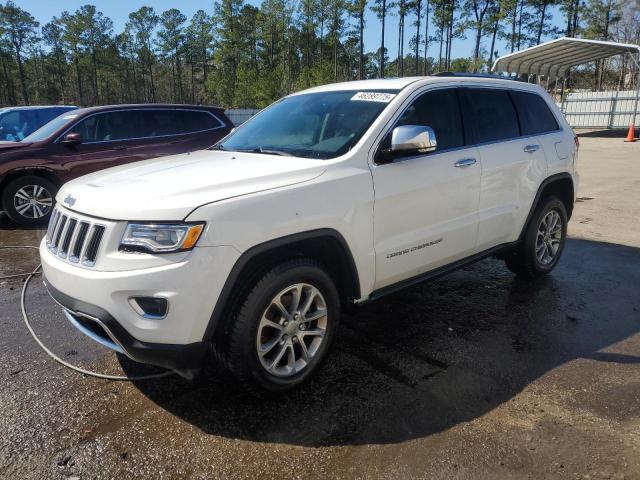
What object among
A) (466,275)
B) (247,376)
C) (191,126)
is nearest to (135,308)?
(247,376)

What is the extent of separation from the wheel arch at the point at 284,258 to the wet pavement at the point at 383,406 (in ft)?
1.89

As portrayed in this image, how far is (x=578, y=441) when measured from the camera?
2.56 meters

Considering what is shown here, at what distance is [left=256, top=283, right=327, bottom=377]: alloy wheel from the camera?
9.26ft

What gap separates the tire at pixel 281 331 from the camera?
2.63m

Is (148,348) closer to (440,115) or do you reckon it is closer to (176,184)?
(176,184)

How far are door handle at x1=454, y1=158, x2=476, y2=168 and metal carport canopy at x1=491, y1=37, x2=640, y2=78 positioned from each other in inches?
880

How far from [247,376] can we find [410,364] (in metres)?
1.21

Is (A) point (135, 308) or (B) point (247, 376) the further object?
(B) point (247, 376)

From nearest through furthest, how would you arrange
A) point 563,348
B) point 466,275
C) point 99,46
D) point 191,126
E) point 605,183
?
1. point 563,348
2. point 466,275
3. point 191,126
4. point 605,183
5. point 99,46

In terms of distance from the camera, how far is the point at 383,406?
287cm

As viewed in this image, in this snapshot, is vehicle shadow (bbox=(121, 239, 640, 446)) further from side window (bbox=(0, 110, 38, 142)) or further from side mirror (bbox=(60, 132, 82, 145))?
side window (bbox=(0, 110, 38, 142))

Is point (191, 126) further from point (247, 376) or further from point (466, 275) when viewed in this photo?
point (247, 376)

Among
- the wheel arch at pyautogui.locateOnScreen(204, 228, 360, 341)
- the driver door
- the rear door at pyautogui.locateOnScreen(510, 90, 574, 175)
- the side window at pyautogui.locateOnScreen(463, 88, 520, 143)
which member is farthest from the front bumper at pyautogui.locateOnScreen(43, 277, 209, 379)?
the rear door at pyautogui.locateOnScreen(510, 90, 574, 175)

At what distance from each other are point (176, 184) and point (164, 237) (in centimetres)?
41
